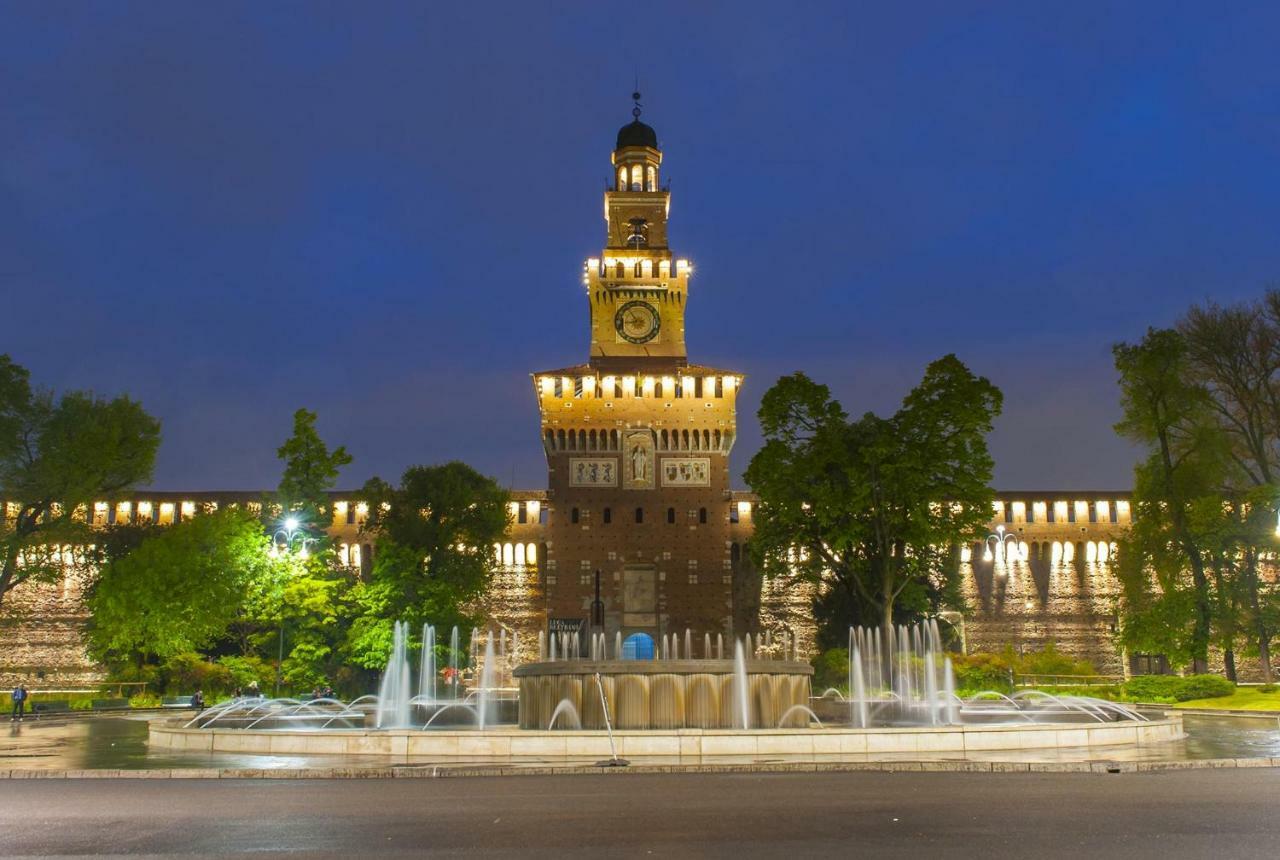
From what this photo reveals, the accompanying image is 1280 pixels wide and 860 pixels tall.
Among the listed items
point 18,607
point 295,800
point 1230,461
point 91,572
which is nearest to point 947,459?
point 1230,461

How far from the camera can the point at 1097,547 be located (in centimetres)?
5794

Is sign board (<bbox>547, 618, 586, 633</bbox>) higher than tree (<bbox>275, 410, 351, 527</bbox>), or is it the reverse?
tree (<bbox>275, 410, 351, 527</bbox>)

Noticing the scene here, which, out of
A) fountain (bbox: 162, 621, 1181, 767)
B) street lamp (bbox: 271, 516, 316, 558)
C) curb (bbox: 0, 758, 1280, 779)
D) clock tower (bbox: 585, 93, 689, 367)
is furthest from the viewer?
clock tower (bbox: 585, 93, 689, 367)

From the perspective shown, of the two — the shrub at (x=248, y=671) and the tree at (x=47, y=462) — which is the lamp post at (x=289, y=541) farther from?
the tree at (x=47, y=462)

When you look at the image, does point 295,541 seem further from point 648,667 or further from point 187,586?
point 648,667

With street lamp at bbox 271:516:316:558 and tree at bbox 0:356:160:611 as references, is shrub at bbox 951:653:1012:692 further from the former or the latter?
tree at bbox 0:356:160:611

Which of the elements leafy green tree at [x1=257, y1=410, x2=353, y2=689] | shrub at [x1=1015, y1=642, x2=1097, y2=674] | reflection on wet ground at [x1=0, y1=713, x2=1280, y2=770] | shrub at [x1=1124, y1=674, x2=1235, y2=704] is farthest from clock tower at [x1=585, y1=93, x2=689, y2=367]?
reflection on wet ground at [x1=0, y1=713, x2=1280, y2=770]

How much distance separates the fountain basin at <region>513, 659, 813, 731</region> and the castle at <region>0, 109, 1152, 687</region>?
34659 millimetres

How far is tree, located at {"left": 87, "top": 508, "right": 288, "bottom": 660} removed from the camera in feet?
136

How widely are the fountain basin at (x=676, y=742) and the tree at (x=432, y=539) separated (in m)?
27.0

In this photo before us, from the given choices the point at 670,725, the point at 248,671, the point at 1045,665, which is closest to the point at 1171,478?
the point at 1045,665

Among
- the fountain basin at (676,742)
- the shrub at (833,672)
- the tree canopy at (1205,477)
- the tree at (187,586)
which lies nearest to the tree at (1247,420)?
the tree canopy at (1205,477)

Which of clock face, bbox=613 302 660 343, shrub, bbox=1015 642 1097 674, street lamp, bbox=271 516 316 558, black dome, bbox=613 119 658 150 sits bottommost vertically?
shrub, bbox=1015 642 1097 674

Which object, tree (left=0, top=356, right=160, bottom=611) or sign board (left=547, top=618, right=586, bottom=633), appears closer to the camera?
tree (left=0, top=356, right=160, bottom=611)
